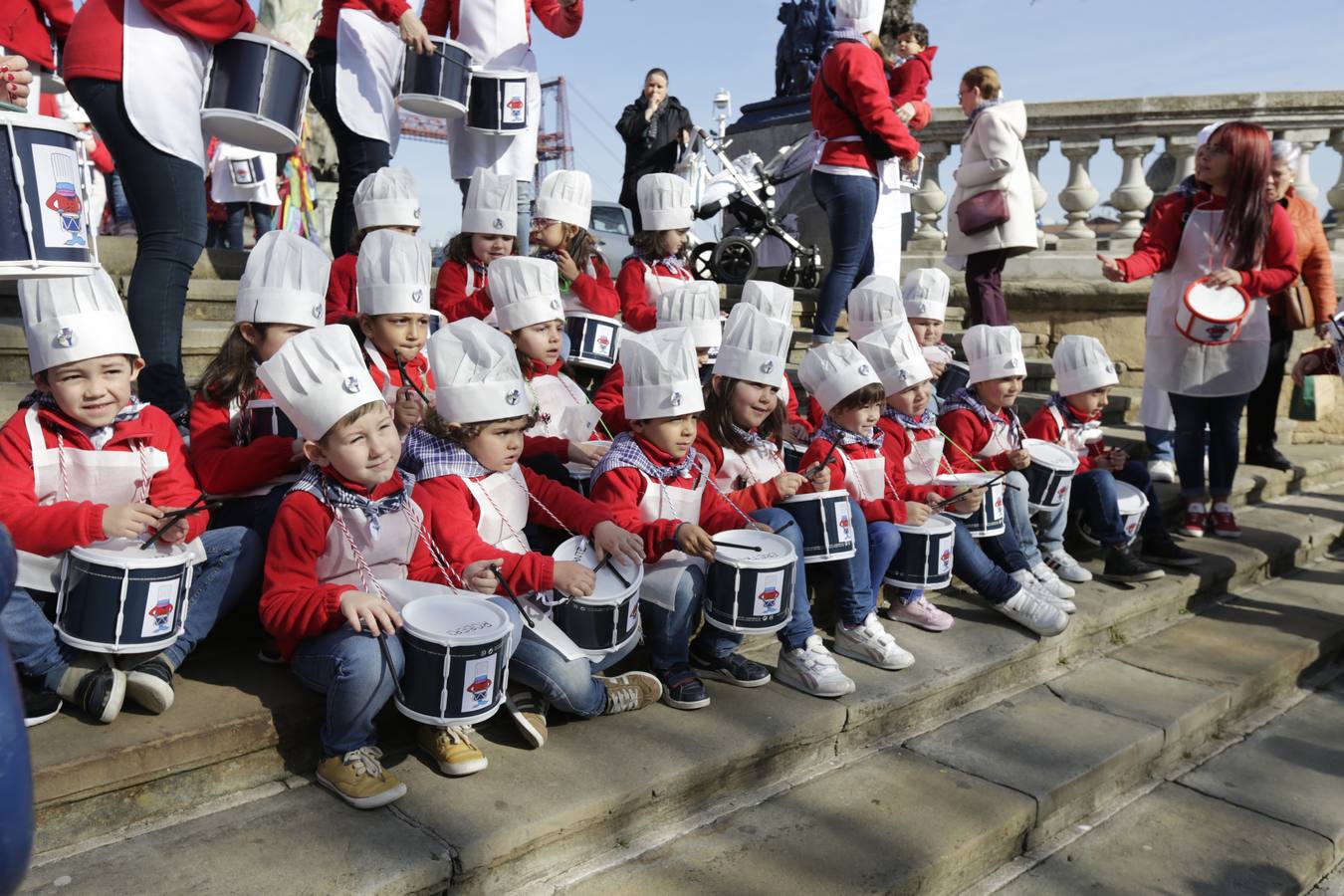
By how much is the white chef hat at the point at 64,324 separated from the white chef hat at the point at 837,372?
2431mm

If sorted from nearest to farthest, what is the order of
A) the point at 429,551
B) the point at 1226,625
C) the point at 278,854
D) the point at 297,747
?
the point at 278,854 → the point at 297,747 → the point at 429,551 → the point at 1226,625

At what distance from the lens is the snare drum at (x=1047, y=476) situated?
15.9 feet

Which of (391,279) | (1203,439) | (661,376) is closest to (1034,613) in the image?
(661,376)

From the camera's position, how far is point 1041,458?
16.0ft

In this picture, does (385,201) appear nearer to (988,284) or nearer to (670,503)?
(670,503)

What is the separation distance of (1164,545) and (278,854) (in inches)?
179

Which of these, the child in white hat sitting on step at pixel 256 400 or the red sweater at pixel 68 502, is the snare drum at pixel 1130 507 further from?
the red sweater at pixel 68 502

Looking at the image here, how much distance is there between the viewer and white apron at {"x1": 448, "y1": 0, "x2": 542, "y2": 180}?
5.36 meters

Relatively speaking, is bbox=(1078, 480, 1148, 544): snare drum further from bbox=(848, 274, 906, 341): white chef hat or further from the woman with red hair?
bbox=(848, 274, 906, 341): white chef hat

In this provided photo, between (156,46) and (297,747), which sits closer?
(297,747)

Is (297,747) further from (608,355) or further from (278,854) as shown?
(608,355)

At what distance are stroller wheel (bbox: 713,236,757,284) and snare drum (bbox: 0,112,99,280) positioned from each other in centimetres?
682

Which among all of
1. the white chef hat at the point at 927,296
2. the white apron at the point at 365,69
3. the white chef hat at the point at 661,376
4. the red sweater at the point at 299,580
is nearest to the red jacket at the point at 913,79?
the white chef hat at the point at 927,296

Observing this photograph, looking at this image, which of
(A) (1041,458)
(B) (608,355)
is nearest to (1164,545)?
(A) (1041,458)
